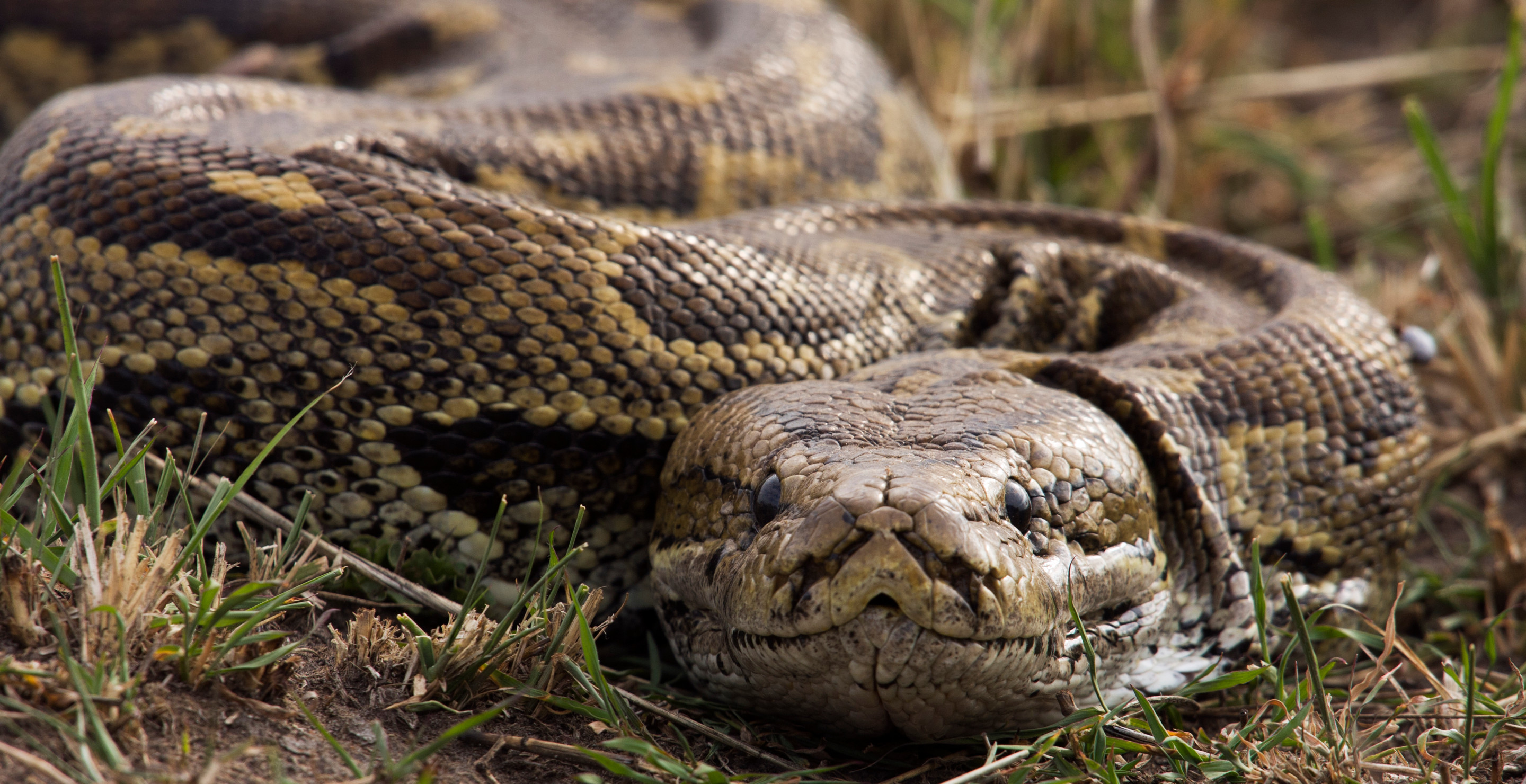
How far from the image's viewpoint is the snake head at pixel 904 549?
2.69 meters

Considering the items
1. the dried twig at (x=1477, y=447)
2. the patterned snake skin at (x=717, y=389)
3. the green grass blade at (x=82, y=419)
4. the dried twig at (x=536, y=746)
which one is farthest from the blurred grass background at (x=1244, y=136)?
the green grass blade at (x=82, y=419)

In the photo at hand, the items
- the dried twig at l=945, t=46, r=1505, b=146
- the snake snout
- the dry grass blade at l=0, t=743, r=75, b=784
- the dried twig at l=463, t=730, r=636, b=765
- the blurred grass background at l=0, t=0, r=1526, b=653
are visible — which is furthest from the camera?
the dried twig at l=945, t=46, r=1505, b=146

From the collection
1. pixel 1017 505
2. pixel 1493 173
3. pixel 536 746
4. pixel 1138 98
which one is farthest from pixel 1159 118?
pixel 536 746

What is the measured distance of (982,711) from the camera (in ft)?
9.73

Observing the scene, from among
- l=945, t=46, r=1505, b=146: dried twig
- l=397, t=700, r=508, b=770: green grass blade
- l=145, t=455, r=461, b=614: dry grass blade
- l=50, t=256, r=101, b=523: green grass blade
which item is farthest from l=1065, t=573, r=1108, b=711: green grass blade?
l=945, t=46, r=1505, b=146: dried twig

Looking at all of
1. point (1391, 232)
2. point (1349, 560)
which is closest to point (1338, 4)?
point (1391, 232)

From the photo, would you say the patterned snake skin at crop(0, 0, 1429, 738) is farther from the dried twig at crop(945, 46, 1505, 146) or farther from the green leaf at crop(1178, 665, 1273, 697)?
the dried twig at crop(945, 46, 1505, 146)

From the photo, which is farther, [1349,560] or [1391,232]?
[1391,232]

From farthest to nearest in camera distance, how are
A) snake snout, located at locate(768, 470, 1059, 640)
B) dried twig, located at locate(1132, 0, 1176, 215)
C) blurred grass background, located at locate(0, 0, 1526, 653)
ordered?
dried twig, located at locate(1132, 0, 1176, 215)
blurred grass background, located at locate(0, 0, 1526, 653)
snake snout, located at locate(768, 470, 1059, 640)

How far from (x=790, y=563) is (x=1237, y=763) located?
1242 mm

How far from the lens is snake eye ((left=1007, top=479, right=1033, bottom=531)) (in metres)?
3.02

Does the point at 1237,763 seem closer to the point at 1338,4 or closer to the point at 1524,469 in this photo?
the point at 1524,469

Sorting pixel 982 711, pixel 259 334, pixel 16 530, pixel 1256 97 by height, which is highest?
pixel 1256 97

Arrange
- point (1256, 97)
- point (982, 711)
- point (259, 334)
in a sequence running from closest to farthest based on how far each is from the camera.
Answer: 1. point (982, 711)
2. point (259, 334)
3. point (1256, 97)
